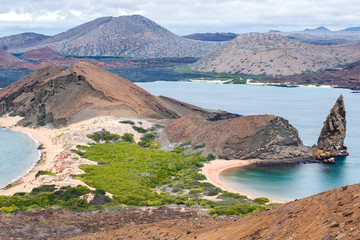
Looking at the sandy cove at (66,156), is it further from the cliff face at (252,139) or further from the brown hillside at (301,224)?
the brown hillside at (301,224)

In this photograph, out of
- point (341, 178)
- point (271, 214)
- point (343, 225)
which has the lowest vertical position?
point (341, 178)

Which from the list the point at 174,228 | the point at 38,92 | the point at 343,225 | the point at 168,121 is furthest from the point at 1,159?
the point at 343,225

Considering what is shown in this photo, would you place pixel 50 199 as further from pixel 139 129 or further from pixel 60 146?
pixel 139 129

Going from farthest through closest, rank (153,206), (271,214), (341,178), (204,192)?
(341,178)
(204,192)
(153,206)
(271,214)

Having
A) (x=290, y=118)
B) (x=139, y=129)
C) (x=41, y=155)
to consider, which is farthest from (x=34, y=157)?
(x=290, y=118)

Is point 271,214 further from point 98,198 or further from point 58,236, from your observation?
point 98,198

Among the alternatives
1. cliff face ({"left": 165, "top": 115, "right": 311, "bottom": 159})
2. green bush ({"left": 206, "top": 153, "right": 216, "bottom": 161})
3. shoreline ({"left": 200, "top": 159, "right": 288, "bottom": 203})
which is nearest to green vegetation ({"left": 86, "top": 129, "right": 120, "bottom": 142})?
cliff face ({"left": 165, "top": 115, "right": 311, "bottom": 159})

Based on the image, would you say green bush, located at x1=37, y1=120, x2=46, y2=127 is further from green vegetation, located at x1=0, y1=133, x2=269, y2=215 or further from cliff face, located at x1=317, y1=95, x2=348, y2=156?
cliff face, located at x1=317, y1=95, x2=348, y2=156
